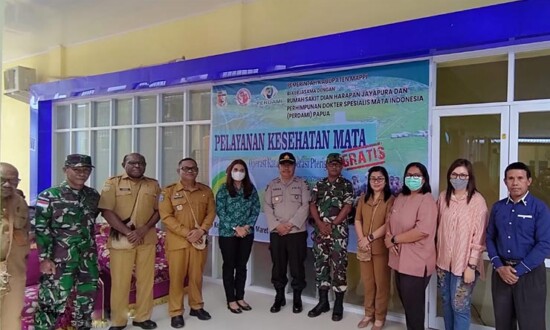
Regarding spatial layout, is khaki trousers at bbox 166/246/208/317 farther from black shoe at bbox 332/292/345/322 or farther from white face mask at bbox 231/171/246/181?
black shoe at bbox 332/292/345/322

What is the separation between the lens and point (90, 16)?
245 inches

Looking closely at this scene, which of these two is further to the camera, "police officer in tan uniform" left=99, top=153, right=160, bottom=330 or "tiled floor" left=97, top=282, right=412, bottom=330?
"tiled floor" left=97, top=282, right=412, bottom=330

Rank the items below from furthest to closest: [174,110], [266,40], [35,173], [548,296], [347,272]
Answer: [35,173] < [174,110] < [266,40] < [347,272] < [548,296]

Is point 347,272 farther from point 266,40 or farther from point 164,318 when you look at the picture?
point 266,40

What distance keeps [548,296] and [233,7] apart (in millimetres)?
4645

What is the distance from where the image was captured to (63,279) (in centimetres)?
331

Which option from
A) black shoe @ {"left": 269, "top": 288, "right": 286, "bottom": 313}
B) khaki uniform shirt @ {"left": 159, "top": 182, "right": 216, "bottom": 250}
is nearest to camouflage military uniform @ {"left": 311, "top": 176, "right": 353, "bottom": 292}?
black shoe @ {"left": 269, "top": 288, "right": 286, "bottom": 313}

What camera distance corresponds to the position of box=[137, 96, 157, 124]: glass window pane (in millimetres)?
6398

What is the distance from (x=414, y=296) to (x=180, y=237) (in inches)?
81.5

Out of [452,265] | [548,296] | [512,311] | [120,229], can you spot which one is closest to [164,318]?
[120,229]

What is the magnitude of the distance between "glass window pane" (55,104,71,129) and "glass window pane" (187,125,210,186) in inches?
126

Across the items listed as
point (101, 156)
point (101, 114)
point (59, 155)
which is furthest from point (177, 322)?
point (59, 155)

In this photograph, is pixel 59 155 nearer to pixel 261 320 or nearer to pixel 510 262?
pixel 261 320

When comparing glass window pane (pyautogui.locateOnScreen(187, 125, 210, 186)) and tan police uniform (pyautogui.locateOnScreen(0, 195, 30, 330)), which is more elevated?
glass window pane (pyautogui.locateOnScreen(187, 125, 210, 186))
